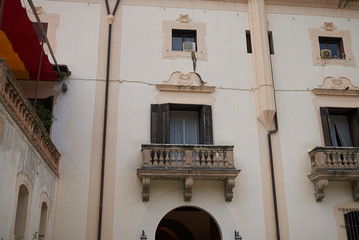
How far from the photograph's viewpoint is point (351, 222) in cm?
1322

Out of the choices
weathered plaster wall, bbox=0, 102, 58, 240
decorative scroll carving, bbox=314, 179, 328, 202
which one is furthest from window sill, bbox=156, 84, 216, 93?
weathered plaster wall, bbox=0, 102, 58, 240

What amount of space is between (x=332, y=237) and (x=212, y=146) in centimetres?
451

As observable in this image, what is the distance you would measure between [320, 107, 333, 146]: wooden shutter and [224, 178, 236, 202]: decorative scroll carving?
11.6ft

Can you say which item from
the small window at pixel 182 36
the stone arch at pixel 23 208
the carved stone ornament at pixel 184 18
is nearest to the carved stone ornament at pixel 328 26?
the small window at pixel 182 36

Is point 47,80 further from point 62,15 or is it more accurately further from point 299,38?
point 299,38

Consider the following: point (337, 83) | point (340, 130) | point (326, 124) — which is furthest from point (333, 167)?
point (337, 83)

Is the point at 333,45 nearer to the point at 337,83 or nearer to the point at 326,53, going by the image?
the point at 326,53

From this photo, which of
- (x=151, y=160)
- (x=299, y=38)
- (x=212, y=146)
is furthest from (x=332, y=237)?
(x=299, y=38)

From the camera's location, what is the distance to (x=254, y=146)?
1379cm

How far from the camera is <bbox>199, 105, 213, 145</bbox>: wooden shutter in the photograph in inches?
533

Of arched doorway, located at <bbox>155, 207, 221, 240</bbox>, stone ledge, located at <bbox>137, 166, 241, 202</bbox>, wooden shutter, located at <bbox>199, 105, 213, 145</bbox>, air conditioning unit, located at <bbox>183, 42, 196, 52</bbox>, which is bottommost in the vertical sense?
arched doorway, located at <bbox>155, 207, 221, 240</bbox>

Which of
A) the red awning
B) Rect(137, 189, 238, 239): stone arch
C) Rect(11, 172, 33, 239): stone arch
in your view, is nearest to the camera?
Rect(11, 172, 33, 239): stone arch

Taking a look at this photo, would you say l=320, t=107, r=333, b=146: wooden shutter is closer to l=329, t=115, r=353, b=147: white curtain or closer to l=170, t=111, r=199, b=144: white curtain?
l=329, t=115, r=353, b=147: white curtain

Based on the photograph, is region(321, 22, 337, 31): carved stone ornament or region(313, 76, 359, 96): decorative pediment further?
region(321, 22, 337, 31): carved stone ornament
